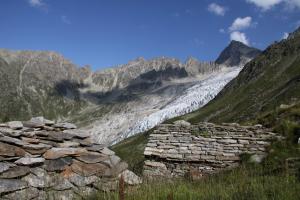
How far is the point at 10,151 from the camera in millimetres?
10219

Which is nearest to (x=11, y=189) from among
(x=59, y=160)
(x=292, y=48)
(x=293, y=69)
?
(x=59, y=160)

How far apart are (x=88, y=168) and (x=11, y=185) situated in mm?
2148

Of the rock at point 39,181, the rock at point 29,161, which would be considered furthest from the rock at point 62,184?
the rock at point 29,161

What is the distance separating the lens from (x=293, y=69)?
13675 cm

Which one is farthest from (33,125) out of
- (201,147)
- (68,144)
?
(201,147)

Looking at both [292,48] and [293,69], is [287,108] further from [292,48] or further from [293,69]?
[292,48]

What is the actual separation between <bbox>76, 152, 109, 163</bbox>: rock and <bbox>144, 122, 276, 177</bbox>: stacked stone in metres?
6.69

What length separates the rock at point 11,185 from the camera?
348 inches

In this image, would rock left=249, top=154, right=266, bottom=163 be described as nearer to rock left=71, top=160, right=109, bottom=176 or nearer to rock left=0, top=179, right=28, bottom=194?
rock left=71, top=160, right=109, bottom=176

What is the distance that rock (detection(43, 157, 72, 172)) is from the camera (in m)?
10.3

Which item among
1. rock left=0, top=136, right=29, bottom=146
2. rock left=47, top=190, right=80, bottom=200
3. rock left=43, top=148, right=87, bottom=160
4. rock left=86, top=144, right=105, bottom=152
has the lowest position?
rock left=47, top=190, right=80, bottom=200

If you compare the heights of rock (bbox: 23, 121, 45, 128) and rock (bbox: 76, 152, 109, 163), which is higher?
rock (bbox: 23, 121, 45, 128)

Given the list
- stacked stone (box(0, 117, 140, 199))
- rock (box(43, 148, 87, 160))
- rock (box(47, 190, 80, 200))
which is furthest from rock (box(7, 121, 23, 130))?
rock (box(47, 190, 80, 200))

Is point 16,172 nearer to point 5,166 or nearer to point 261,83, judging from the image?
point 5,166
